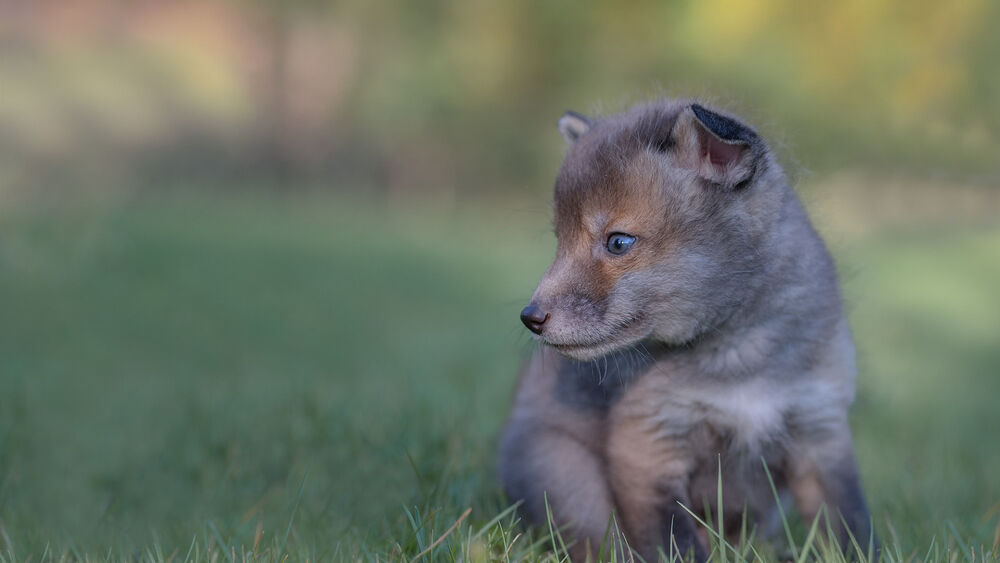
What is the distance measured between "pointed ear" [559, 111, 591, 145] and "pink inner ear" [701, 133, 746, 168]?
2.13ft

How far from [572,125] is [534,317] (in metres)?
1.02

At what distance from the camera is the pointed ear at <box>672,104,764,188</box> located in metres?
3.20

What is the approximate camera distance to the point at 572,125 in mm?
3865

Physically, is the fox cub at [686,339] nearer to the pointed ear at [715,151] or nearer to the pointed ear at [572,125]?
the pointed ear at [715,151]

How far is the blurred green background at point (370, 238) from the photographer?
4.43 meters

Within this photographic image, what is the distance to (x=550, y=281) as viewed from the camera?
328 cm

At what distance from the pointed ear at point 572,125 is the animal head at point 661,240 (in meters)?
0.48

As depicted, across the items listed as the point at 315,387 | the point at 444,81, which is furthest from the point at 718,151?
the point at 444,81

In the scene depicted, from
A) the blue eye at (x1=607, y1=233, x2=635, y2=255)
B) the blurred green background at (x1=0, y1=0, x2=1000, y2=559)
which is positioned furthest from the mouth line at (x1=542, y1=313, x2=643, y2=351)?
the blurred green background at (x1=0, y1=0, x2=1000, y2=559)

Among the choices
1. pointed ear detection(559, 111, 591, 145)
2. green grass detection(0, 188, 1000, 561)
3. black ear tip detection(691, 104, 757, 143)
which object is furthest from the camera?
pointed ear detection(559, 111, 591, 145)

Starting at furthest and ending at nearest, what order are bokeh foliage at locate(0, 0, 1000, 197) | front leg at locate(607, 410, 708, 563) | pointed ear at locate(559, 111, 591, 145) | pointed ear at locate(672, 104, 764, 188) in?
bokeh foliage at locate(0, 0, 1000, 197) < pointed ear at locate(559, 111, 591, 145) < front leg at locate(607, 410, 708, 563) < pointed ear at locate(672, 104, 764, 188)

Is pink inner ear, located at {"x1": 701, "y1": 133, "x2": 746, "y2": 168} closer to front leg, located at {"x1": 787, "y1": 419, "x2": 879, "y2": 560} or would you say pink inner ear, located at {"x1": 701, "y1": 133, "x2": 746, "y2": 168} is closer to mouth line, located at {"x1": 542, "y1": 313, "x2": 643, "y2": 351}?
mouth line, located at {"x1": 542, "y1": 313, "x2": 643, "y2": 351}

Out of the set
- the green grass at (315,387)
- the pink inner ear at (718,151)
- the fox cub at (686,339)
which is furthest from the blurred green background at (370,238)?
the pink inner ear at (718,151)

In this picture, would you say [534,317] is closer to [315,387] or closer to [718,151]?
[718,151]
